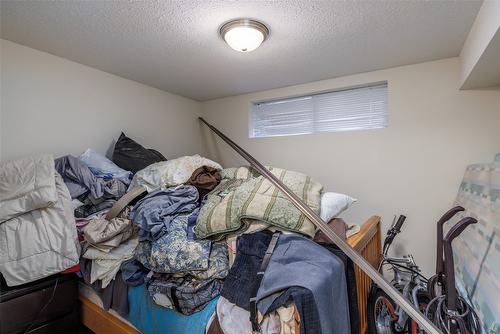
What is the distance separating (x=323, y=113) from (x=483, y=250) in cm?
174

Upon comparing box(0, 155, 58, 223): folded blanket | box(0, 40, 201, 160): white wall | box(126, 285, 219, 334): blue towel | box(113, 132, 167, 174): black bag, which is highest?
box(0, 40, 201, 160): white wall

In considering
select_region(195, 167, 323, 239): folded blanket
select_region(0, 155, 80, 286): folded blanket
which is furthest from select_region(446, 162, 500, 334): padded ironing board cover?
select_region(0, 155, 80, 286): folded blanket

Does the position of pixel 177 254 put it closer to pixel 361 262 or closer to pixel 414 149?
pixel 361 262

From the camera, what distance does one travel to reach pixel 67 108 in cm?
193

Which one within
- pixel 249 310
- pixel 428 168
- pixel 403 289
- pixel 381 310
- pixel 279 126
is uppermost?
pixel 279 126

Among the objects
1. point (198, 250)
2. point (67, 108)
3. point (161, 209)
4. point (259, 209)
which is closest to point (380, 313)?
point (259, 209)

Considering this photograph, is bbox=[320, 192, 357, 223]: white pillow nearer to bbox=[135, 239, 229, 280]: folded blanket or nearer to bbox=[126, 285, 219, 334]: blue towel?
bbox=[135, 239, 229, 280]: folded blanket

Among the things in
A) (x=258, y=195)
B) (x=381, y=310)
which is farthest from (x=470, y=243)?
(x=258, y=195)

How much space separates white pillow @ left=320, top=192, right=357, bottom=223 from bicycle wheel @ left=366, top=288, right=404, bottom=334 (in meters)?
0.65

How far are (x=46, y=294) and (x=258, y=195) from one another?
4.35 feet

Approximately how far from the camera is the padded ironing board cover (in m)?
0.93

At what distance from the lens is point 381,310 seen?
1646 millimetres

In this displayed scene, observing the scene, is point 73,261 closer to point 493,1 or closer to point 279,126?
point 279,126

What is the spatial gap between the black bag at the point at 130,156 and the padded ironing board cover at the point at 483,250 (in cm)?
227
